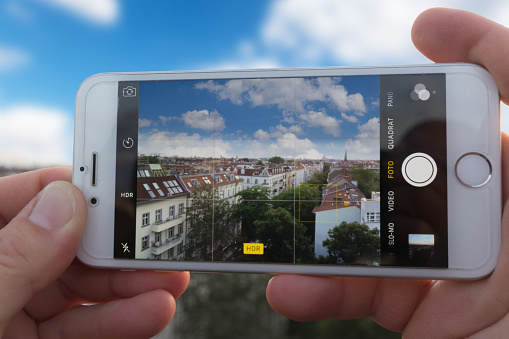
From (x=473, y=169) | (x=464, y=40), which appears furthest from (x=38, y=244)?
(x=464, y=40)

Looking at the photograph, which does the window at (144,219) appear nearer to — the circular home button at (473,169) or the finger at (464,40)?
the circular home button at (473,169)

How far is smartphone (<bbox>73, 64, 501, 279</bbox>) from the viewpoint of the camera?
71.7 inches

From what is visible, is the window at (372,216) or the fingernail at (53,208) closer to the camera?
the fingernail at (53,208)

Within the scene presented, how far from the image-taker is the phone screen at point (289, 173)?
1853mm

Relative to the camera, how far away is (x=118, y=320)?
6.73 ft

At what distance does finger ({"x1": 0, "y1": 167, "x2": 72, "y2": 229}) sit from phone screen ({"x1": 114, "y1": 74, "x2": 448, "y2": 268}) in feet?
2.60

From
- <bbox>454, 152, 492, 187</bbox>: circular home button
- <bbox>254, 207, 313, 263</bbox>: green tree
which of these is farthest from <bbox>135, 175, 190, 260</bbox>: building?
<bbox>454, 152, 492, 187</bbox>: circular home button

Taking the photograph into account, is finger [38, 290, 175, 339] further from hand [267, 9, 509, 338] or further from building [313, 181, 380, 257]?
building [313, 181, 380, 257]

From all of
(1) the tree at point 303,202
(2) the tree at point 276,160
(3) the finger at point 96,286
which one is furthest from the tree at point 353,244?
(3) the finger at point 96,286

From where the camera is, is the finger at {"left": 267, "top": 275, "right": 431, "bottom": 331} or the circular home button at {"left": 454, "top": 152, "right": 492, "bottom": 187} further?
the finger at {"left": 267, "top": 275, "right": 431, "bottom": 331}

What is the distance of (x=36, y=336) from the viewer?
205cm

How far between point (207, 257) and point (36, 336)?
1241 mm

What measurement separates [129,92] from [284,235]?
4.41 feet

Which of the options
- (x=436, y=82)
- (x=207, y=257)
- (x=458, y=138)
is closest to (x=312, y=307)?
(x=207, y=257)
